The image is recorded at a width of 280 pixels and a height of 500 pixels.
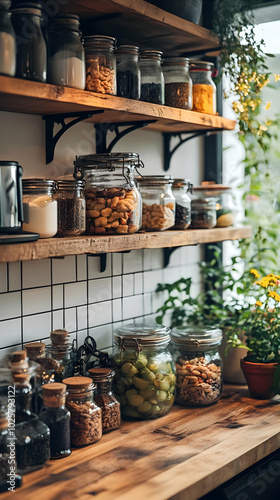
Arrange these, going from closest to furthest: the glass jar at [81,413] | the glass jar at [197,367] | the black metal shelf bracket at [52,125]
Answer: the glass jar at [81,413]
the black metal shelf bracket at [52,125]
the glass jar at [197,367]

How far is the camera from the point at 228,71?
2535 mm

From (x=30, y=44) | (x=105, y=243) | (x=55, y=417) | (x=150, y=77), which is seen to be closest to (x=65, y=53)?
(x=30, y=44)

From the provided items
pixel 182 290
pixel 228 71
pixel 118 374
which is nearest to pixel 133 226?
pixel 118 374

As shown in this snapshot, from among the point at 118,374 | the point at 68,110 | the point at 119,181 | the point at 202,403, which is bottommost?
the point at 202,403

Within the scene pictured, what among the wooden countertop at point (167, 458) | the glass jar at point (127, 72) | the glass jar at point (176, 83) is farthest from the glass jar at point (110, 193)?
the wooden countertop at point (167, 458)

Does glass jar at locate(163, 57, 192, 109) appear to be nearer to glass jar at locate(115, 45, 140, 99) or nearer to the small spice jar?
glass jar at locate(115, 45, 140, 99)

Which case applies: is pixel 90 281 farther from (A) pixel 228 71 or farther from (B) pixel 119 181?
(A) pixel 228 71

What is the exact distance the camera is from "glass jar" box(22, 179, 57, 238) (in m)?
1.65

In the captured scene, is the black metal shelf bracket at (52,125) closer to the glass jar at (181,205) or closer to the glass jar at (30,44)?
the glass jar at (30,44)

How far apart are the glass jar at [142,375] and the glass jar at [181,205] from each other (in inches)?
16.6

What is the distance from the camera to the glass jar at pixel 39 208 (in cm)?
165

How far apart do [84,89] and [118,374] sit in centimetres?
93

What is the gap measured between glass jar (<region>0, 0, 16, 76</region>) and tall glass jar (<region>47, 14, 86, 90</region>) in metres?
0.20

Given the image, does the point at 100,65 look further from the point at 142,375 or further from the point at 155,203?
the point at 142,375
